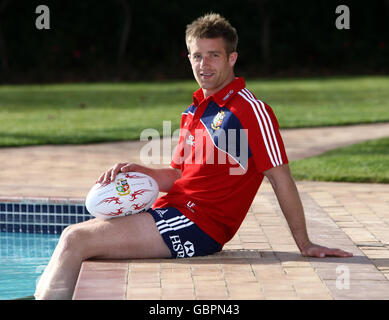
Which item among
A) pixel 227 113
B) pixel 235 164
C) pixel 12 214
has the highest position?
pixel 227 113

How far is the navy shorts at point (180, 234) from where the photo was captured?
184 inches

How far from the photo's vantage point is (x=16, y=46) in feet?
95.1

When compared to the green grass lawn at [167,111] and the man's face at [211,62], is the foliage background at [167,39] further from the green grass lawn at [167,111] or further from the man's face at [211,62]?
the man's face at [211,62]

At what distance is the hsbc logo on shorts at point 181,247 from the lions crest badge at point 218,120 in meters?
0.70

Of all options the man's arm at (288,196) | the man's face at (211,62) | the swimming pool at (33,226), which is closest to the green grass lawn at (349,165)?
the swimming pool at (33,226)

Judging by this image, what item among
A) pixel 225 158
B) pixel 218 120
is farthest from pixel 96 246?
pixel 218 120

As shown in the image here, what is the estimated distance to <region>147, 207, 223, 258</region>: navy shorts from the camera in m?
4.66

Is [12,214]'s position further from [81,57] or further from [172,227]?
[81,57]

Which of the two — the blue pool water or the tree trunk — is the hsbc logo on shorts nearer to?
the blue pool water

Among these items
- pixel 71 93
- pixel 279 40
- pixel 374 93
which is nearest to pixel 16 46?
pixel 71 93

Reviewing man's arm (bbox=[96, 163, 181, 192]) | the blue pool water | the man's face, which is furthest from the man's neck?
the blue pool water

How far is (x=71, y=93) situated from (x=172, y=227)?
58.6 feet

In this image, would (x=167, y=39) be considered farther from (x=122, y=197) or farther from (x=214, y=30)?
(x=122, y=197)

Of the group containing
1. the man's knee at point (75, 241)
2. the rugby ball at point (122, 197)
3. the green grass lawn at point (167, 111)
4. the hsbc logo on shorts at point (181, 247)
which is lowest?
the green grass lawn at point (167, 111)
